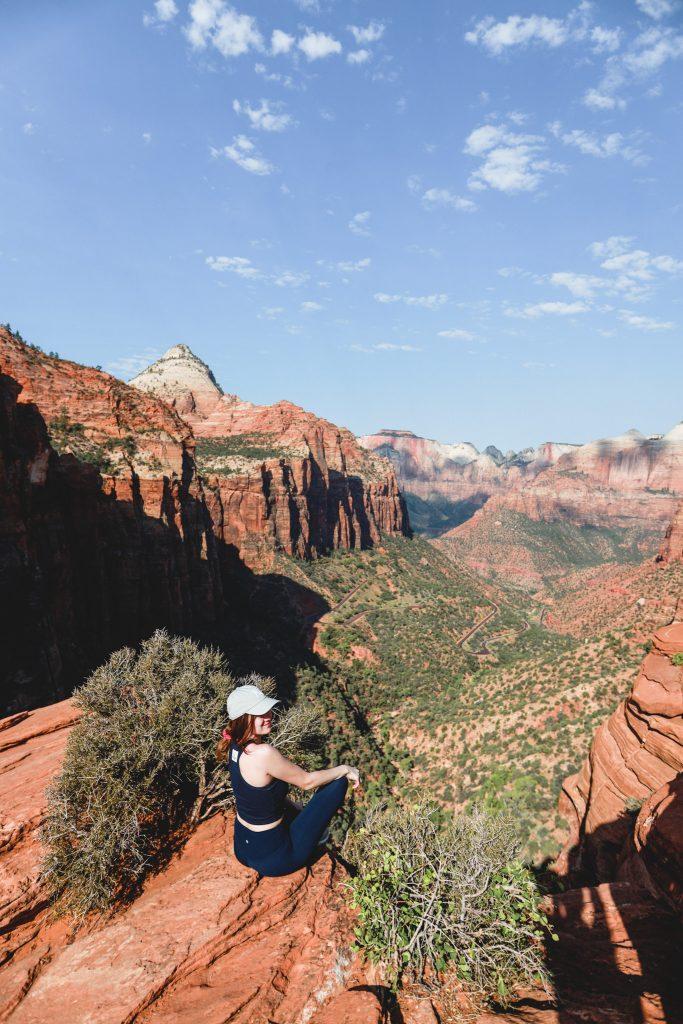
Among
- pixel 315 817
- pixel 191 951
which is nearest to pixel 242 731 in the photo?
pixel 315 817

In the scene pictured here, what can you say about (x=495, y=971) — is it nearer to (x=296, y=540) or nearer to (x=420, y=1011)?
(x=420, y=1011)

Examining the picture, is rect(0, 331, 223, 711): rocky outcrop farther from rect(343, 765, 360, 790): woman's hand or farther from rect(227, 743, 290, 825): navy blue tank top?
rect(343, 765, 360, 790): woman's hand

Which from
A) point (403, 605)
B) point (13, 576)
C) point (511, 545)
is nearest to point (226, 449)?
point (403, 605)

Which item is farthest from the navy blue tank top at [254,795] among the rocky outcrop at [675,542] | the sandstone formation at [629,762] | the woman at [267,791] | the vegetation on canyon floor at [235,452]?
the rocky outcrop at [675,542]

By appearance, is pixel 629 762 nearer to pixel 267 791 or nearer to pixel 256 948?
pixel 256 948

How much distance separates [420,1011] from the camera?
488cm

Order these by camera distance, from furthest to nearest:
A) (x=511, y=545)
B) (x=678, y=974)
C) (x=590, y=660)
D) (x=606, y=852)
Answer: (x=511, y=545) < (x=590, y=660) < (x=606, y=852) < (x=678, y=974)

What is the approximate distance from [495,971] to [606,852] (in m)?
15.4

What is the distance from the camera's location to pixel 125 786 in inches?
387

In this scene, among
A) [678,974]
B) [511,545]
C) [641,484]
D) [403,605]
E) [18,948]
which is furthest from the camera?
[641,484]

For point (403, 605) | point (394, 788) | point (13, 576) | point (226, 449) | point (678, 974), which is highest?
point (226, 449)

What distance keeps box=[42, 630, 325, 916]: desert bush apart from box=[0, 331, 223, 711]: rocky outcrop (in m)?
8.03

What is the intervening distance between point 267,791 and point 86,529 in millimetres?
→ 30569

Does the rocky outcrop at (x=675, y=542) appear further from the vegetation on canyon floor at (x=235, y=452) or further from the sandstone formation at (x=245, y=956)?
the sandstone formation at (x=245, y=956)
